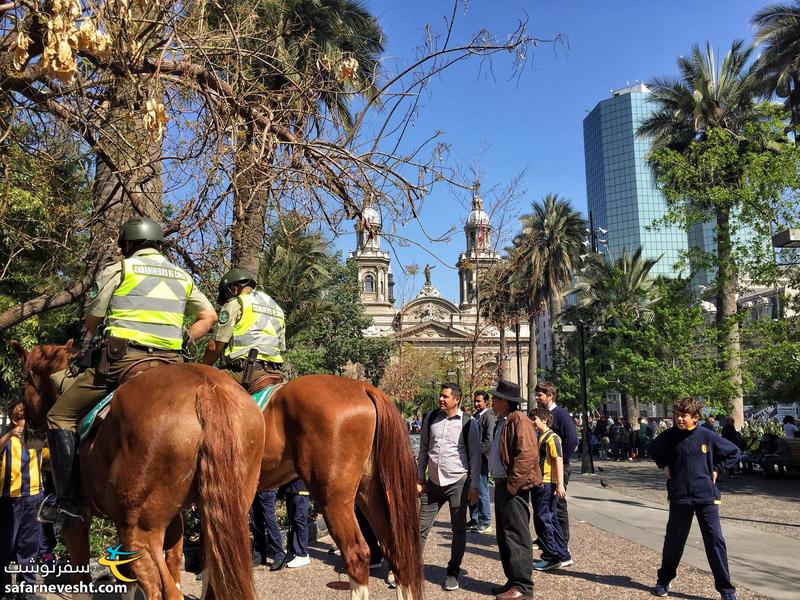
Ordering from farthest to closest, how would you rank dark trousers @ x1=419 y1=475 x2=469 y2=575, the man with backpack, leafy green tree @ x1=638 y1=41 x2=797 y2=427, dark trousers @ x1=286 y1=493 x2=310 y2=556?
1. leafy green tree @ x1=638 y1=41 x2=797 y2=427
2. dark trousers @ x1=286 y1=493 x2=310 y2=556
3. the man with backpack
4. dark trousers @ x1=419 y1=475 x2=469 y2=575

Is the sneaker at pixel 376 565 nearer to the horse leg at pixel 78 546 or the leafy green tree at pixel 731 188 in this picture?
the horse leg at pixel 78 546

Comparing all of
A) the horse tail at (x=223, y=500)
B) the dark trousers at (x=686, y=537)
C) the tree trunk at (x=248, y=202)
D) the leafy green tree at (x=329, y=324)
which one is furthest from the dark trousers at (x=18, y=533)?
the leafy green tree at (x=329, y=324)

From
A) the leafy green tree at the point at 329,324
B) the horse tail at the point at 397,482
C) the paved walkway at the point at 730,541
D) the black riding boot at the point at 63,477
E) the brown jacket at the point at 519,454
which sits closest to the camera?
the black riding boot at the point at 63,477

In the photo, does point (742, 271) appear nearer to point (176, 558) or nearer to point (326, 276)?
point (176, 558)

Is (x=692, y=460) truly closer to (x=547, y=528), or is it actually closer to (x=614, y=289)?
(x=547, y=528)

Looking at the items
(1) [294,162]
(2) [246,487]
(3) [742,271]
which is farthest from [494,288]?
(2) [246,487]

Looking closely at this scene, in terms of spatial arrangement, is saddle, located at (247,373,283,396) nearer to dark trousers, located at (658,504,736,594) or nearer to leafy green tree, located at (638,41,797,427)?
dark trousers, located at (658,504,736,594)

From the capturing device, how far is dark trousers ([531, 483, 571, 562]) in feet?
24.0

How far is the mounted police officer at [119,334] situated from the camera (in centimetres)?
395

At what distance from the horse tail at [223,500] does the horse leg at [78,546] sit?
117 cm

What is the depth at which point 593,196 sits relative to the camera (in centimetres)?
16238

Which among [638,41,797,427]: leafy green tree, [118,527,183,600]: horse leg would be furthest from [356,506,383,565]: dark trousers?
[638,41,797,427]: leafy green tree

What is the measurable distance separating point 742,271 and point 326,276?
19.6 meters

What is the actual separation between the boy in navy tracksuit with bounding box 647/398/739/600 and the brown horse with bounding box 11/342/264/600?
171 inches
